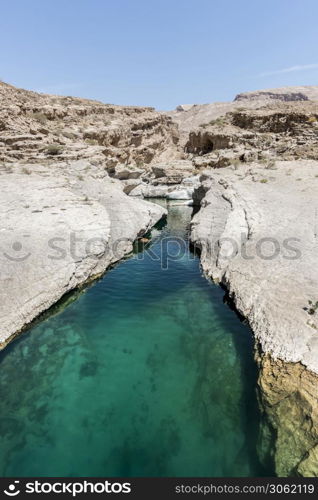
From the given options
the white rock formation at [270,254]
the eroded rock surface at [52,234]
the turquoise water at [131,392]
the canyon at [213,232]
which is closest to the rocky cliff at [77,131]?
the canyon at [213,232]

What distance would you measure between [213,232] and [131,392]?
9.39 m

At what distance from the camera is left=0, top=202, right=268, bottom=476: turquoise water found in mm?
5438

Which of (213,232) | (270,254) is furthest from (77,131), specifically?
(270,254)

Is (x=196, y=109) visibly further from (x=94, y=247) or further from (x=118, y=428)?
(x=118, y=428)

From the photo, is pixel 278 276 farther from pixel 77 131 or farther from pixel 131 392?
pixel 77 131

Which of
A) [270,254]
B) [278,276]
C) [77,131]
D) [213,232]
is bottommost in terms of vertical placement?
[278,276]

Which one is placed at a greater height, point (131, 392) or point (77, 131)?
point (77, 131)

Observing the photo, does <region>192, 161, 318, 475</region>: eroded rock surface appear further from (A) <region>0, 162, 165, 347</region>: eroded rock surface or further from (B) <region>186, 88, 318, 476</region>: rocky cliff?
(A) <region>0, 162, 165, 347</region>: eroded rock surface

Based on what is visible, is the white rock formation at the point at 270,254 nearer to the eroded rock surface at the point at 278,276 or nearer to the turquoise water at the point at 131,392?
the eroded rock surface at the point at 278,276

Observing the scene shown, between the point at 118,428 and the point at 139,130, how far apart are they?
46.8m

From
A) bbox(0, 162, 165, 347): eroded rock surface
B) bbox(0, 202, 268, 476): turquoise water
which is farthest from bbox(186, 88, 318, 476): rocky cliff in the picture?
bbox(0, 162, 165, 347): eroded rock surface

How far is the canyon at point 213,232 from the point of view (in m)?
5.94

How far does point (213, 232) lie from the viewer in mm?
14648

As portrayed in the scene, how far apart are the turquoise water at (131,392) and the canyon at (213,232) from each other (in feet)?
2.34
